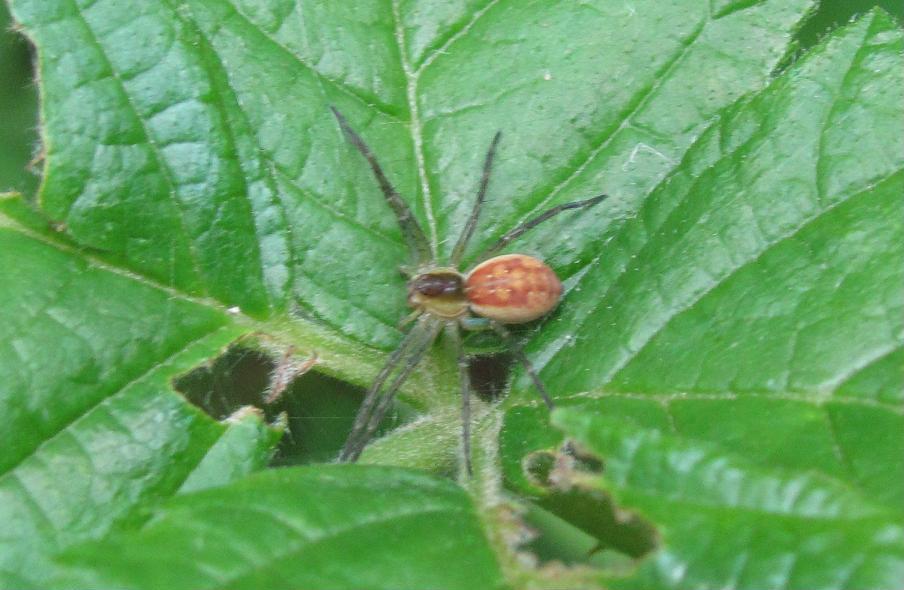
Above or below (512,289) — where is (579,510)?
below

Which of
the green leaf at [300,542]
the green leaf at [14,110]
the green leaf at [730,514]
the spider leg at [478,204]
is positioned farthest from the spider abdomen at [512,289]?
the green leaf at [14,110]

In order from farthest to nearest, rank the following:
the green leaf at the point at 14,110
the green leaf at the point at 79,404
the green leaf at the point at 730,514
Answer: the green leaf at the point at 14,110 → the green leaf at the point at 79,404 → the green leaf at the point at 730,514

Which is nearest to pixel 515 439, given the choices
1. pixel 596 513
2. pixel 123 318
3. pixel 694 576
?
pixel 596 513

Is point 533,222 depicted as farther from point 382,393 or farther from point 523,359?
point 382,393

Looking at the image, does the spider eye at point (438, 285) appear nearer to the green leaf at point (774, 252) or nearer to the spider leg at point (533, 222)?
the spider leg at point (533, 222)

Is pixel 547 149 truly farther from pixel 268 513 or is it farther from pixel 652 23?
pixel 268 513

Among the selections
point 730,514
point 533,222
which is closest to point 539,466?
point 533,222

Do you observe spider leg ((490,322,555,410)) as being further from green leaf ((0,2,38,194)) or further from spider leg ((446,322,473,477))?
green leaf ((0,2,38,194))
